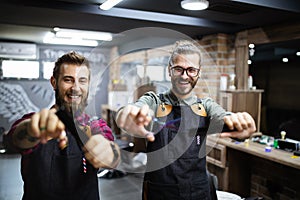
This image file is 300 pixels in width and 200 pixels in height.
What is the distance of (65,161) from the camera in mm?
845

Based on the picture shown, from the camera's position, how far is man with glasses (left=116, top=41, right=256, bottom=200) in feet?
2.42

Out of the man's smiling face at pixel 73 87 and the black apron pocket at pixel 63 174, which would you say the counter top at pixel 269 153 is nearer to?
the black apron pocket at pixel 63 174

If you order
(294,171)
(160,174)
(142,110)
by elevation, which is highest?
(142,110)

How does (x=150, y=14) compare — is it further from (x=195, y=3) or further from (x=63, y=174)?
(x=63, y=174)

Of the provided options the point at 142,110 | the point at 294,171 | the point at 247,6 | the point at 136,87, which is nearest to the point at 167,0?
the point at 247,6

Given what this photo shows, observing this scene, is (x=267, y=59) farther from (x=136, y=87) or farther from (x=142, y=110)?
→ (x=142, y=110)

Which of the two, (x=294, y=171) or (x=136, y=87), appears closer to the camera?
(x=136, y=87)

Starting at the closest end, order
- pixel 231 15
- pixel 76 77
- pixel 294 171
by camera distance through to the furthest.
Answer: pixel 76 77 → pixel 231 15 → pixel 294 171

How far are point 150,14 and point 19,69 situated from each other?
436 cm

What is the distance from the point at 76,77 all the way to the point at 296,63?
7.88ft

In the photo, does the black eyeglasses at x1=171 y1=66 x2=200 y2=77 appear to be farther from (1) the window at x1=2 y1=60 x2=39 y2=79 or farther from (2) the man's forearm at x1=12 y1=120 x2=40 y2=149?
(1) the window at x1=2 y1=60 x2=39 y2=79

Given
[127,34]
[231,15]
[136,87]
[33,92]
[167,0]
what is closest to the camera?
[127,34]

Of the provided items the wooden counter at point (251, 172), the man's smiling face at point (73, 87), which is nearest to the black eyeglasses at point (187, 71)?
the man's smiling face at point (73, 87)

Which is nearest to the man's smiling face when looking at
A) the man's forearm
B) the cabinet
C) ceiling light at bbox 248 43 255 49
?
the man's forearm
